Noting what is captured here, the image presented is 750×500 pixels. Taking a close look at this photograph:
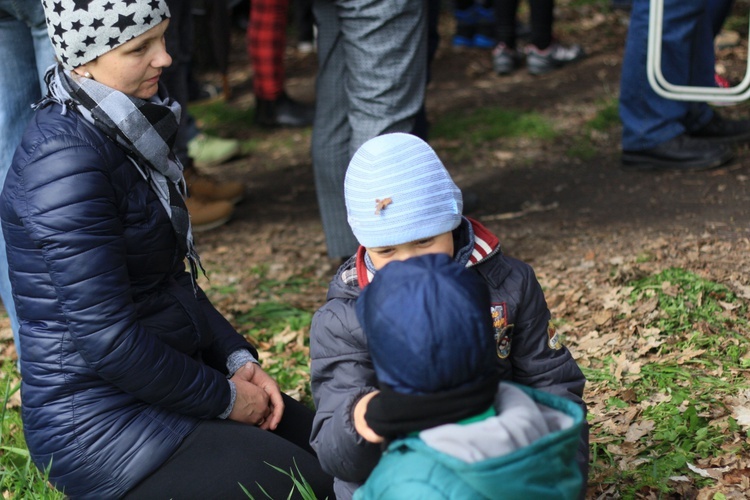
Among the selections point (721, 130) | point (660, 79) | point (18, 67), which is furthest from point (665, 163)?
point (18, 67)

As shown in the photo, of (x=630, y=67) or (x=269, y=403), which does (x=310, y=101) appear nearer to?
(x=630, y=67)

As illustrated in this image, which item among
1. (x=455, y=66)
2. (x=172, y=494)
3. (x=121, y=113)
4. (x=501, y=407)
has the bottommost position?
(x=455, y=66)

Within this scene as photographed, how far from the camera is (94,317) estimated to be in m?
2.40

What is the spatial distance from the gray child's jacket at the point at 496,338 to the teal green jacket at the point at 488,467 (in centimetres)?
41

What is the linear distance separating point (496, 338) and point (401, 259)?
0.29 meters

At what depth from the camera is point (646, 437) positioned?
286 centimetres

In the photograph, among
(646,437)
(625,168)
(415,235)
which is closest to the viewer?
(415,235)

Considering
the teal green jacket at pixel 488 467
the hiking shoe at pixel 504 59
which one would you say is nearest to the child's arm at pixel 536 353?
the teal green jacket at pixel 488 467

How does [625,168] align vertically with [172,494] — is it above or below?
below

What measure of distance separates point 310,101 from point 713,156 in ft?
13.4

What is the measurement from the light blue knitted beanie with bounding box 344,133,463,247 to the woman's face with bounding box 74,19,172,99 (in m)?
0.73

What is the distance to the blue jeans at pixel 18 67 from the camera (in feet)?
10.6

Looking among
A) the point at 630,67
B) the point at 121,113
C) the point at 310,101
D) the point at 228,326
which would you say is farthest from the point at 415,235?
the point at 310,101

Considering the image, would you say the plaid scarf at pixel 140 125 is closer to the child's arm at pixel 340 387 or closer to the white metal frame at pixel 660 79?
the child's arm at pixel 340 387
